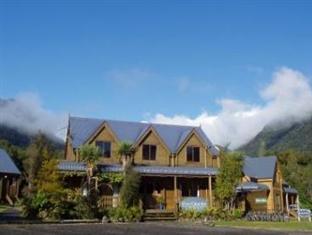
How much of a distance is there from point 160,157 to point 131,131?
4.12 metres

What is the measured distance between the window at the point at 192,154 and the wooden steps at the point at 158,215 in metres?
8.68

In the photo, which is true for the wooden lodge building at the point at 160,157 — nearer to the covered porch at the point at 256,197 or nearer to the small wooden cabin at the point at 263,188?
the covered porch at the point at 256,197

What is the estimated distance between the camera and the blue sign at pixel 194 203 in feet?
139

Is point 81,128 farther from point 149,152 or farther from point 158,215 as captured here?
point 158,215

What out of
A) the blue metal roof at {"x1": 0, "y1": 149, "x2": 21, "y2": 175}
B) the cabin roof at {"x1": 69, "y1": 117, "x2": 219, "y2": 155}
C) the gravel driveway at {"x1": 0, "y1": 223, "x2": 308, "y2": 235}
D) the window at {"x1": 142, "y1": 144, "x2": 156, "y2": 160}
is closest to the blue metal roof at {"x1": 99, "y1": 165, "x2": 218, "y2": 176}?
the window at {"x1": 142, "y1": 144, "x2": 156, "y2": 160}

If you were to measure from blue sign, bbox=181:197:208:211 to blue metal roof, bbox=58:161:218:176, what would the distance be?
2453 millimetres

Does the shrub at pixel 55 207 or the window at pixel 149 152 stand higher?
the window at pixel 149 152

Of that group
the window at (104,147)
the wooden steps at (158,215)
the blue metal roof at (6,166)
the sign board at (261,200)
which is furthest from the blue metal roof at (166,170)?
the blue metal roof at (6,166)

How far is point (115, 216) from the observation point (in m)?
35.6

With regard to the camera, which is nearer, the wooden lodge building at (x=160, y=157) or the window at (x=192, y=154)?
the wooden lodge building at (x=160, y=157)

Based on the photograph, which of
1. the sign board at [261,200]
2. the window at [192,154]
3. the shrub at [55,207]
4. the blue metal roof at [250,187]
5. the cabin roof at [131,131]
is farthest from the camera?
the sign board at [261,200]

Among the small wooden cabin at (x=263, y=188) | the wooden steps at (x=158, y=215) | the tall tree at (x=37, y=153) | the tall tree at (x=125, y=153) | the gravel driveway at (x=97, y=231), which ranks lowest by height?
the gravel driveway at (x=97, y=231)

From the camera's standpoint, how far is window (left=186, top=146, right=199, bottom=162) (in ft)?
164

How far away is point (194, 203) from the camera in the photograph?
44250 mm
